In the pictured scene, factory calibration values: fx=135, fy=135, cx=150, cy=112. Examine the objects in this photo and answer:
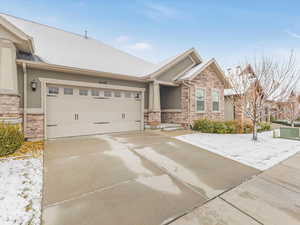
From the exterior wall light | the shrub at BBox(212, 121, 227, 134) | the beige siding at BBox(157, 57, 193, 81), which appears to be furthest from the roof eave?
the shrub at BBox(212, 121, 227, 134)

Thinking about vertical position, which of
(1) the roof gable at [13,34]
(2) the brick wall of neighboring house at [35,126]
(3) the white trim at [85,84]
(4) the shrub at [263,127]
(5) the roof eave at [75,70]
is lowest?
(4) the shrub at [263,127]

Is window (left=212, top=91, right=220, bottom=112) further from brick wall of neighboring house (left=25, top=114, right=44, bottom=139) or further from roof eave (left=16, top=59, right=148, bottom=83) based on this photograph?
brick wall of neighboring house (left=25, top=114, right=44, bottom=139)

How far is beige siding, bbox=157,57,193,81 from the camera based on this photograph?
9.46 metres

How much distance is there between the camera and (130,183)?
2.76 m

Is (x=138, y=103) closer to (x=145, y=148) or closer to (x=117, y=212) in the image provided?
(x=145, y=148)

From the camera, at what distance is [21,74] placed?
229 inches

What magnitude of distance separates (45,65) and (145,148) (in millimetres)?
5683

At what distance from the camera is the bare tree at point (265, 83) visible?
6340mm

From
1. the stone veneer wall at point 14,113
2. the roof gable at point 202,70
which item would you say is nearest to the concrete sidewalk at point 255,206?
the stone veneer wall at point 14,113

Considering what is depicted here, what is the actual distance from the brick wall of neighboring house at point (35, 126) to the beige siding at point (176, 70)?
6868 mm

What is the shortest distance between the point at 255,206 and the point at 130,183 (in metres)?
2.14

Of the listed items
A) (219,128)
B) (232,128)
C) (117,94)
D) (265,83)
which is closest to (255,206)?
(265,83)

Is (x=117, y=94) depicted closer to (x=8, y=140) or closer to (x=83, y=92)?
(x=83, y=92)

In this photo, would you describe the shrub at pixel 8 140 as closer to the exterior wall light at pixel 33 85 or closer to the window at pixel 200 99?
the exterior wall light at pixel 33 85
